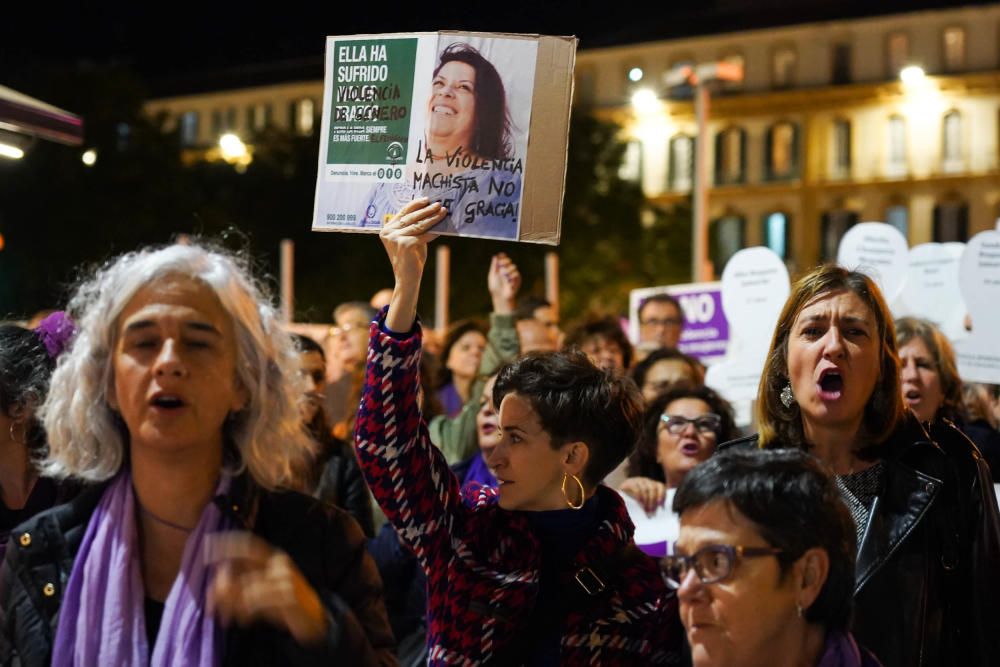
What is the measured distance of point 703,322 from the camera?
9828 millimetres

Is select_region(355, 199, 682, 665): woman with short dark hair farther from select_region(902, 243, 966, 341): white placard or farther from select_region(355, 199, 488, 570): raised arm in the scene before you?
select_region(902, 243, 966, 341): white placard

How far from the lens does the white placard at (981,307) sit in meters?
6.08

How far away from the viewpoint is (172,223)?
36.5 m

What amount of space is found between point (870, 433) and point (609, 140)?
4113cm

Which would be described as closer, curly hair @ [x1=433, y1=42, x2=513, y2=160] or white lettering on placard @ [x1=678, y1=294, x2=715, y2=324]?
curly hair @ [x1=433, y1=42, x2=513, y2=160]

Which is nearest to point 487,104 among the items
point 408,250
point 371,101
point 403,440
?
point 371,101

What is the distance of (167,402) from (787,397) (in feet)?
5.73

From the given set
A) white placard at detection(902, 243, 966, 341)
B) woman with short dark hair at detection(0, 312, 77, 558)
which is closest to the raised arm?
woman with short dark hair at detection(0, 312, 77, 558)

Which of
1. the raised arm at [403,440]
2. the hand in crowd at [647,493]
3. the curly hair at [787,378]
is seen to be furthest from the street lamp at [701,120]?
the raised arm at [403,440]

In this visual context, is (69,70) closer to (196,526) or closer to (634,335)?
(634,335)

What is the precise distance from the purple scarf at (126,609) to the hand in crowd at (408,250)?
625mm

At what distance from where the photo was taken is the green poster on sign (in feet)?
12.3

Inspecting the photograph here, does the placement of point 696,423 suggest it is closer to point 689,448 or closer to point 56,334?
point 689,448

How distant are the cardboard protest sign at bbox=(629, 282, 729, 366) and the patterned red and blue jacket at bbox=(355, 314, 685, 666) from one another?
21.0ft
